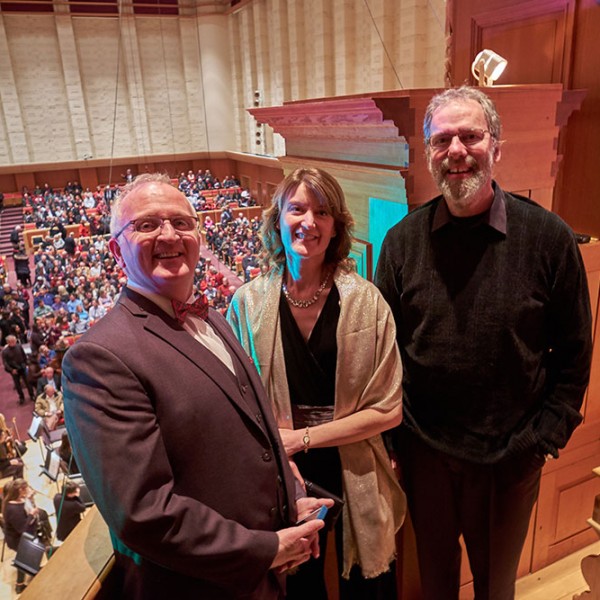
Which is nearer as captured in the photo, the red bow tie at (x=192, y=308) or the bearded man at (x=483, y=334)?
the red bow tie at (x=192, y=308)

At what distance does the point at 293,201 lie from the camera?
1634 mm

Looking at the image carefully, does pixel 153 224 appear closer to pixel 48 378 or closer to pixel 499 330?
pixel 499 330

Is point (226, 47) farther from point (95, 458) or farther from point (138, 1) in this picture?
point (95, 458)

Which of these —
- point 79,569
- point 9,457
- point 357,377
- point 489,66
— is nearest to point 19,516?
point 9,457

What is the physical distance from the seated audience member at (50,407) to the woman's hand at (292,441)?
5578mm

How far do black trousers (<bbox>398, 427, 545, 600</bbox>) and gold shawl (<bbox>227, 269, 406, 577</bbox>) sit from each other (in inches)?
5.5

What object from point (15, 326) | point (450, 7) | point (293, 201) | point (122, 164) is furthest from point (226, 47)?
point (293, 201)

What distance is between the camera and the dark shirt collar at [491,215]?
1622mm

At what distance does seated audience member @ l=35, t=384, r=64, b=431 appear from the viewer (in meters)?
6.45

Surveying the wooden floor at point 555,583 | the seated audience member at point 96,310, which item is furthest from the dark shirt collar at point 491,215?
the seated audience member at point 96,310

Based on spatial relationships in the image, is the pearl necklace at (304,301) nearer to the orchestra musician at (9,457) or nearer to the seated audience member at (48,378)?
the orchestra musician at (9,457)

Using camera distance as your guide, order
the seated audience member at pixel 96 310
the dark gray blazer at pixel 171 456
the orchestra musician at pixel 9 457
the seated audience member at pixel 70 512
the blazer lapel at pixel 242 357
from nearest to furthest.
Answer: the dark gray blazer at pixel 171 456, the blazer lapel at pixel 242 357, the seated audience member at pixel 70 512, the orchestra musician at pixel 9 457, the seated audience member at pixel 96 310

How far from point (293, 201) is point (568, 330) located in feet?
2.98

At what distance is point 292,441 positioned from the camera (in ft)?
5.24
